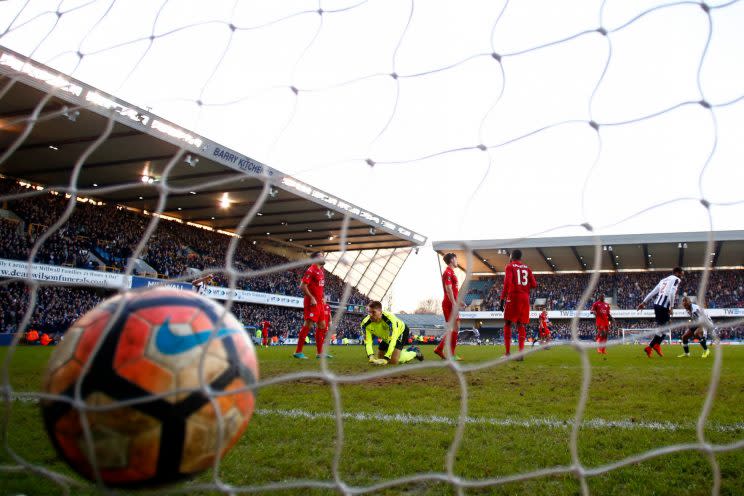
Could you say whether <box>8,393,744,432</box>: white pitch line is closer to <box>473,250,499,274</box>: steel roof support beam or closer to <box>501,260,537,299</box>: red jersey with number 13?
<box>501,260,537,299</box>: red jersey with number 13

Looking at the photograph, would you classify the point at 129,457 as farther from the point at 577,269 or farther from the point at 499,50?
the point at 577,269

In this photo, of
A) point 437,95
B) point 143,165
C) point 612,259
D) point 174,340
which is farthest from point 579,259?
point 174,340

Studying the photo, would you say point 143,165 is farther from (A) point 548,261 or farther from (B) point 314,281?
(A) point 548,261

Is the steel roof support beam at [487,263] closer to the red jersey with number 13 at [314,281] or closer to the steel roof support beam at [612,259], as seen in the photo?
the steel roof support beam at [612,259]

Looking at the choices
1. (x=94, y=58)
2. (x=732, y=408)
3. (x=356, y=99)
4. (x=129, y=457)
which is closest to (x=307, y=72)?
(x=356, y=99)

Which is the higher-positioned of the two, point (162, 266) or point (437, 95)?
point (162, 266)

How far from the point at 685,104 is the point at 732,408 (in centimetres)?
263

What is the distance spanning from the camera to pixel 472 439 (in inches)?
121

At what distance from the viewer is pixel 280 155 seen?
367 cm

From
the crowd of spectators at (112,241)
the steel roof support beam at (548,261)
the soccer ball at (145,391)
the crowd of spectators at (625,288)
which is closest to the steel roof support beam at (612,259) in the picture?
the crowd of spectators at (625,288)

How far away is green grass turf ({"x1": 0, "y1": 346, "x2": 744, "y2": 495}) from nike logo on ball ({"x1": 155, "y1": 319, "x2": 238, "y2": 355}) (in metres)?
0.69

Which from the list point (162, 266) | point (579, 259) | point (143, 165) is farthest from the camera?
point (579, 259)

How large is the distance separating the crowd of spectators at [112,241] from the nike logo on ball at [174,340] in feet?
51.9

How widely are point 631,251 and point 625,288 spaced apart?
384 cm
